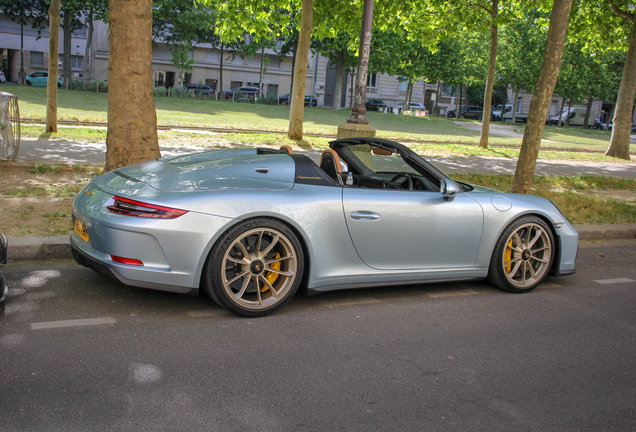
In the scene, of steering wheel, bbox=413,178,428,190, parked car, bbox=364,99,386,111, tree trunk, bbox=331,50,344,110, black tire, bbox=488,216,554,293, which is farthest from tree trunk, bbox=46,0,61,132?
parked car, bbox=364,99,386,111

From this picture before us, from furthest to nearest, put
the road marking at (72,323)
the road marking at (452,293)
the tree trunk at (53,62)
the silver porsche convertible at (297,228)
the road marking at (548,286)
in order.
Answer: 1. the tree trunk at (53,62)
2. the road marking at (548,286)
3. the road marking at (452,293)
4. the silver porsche convertible at (297,228)
5. the road marking at (72,323)

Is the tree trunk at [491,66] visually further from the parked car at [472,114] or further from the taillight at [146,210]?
the parked car at [472,114]

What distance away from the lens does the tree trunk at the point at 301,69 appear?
49.4 ft

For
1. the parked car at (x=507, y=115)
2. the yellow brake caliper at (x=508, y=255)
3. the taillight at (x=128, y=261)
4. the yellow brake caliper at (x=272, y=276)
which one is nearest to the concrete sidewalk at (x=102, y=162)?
the taillight at (x=128, y=261)

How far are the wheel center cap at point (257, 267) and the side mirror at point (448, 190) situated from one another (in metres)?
1.66

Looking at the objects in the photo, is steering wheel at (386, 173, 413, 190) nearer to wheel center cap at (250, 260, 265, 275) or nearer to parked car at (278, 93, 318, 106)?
wheel center cap at (250, 260, 265, 275)

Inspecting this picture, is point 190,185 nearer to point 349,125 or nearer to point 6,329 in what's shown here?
point 6,329

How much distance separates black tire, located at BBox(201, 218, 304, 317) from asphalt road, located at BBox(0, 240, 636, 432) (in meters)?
0.15

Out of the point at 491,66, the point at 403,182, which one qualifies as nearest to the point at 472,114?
the point at 491,66

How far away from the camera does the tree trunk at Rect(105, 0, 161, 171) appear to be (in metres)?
6.69

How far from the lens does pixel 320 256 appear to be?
409cm

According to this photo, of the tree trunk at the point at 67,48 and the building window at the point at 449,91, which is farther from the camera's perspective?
the building window at the point at 449,91

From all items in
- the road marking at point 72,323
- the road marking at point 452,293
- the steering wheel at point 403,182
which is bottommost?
the road marking at point 72,323

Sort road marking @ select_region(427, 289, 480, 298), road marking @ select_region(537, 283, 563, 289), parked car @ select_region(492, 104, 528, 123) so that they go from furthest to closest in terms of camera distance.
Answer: parked car @ select_region(492, 104, 528, 123), road marking @ select_region(537, 283, 563, 289), road marking @ select_region(427, 289, 480, 298)
